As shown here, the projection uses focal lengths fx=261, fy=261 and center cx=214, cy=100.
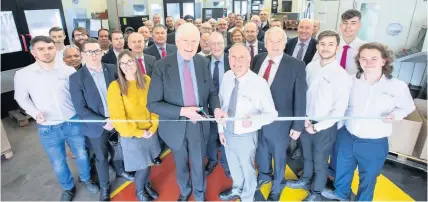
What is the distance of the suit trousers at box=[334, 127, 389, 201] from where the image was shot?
2492 millimetres

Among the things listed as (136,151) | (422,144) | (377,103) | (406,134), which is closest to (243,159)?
(136,151)

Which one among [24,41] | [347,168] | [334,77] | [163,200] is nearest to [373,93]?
[334,77]

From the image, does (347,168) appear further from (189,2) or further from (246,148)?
(189,2)

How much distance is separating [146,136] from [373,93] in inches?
86.9

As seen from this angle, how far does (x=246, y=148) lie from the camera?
100 inches

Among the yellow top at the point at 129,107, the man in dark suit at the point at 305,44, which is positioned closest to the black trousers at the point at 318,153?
the man in dark suit at the point at 305,44

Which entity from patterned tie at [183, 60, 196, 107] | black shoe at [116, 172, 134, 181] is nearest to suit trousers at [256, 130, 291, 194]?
Answer: patterned tie at [183, 60, 196, 107]

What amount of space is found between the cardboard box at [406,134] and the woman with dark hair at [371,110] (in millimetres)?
1093

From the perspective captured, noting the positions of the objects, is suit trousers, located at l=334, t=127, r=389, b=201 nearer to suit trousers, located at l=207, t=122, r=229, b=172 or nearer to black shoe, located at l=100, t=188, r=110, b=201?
suit trousers, located at l=207, t=122, r=229, b=172

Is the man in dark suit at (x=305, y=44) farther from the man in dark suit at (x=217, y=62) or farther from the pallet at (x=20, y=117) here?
the pallet at (x=20, y=117)

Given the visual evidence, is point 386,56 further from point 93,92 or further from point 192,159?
point 93,92

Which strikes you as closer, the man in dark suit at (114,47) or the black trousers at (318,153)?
the black trousers at (318,153)

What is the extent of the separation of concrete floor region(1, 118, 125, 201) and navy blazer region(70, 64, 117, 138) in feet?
3.29

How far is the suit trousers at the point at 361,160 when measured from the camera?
8.18ft
